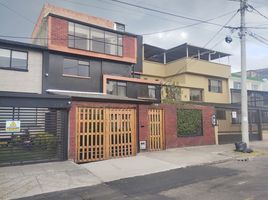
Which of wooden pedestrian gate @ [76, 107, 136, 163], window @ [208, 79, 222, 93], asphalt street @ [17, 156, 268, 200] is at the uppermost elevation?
window @ [208, 79, 222, 93]

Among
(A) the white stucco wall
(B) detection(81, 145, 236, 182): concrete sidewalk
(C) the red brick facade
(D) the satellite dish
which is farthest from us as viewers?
(A) the white stucco wall

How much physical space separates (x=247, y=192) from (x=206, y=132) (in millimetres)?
11218

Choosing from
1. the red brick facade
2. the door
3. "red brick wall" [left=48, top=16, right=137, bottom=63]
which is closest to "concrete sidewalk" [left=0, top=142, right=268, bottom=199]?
the door

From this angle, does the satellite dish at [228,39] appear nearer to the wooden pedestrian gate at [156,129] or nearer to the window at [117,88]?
the wooden pedestrian gate at [156,129]

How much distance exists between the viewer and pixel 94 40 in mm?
22656

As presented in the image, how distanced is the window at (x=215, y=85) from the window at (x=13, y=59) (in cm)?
2112

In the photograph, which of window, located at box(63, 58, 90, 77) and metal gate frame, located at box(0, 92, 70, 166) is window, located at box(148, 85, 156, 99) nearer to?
window, located at box(63, 58, 90, 77)

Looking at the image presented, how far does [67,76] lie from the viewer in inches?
805

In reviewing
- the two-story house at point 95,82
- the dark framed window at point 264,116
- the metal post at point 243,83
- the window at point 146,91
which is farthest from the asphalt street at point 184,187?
the window at point 146,91

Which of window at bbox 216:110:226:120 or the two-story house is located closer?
the two-story house

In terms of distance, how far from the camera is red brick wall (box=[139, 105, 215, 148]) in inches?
563

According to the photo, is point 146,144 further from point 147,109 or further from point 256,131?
point 256,131

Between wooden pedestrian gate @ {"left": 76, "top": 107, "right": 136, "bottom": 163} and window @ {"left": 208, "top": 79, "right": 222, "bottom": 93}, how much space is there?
20134 mm

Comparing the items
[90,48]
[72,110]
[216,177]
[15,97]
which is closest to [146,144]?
[72,110]
